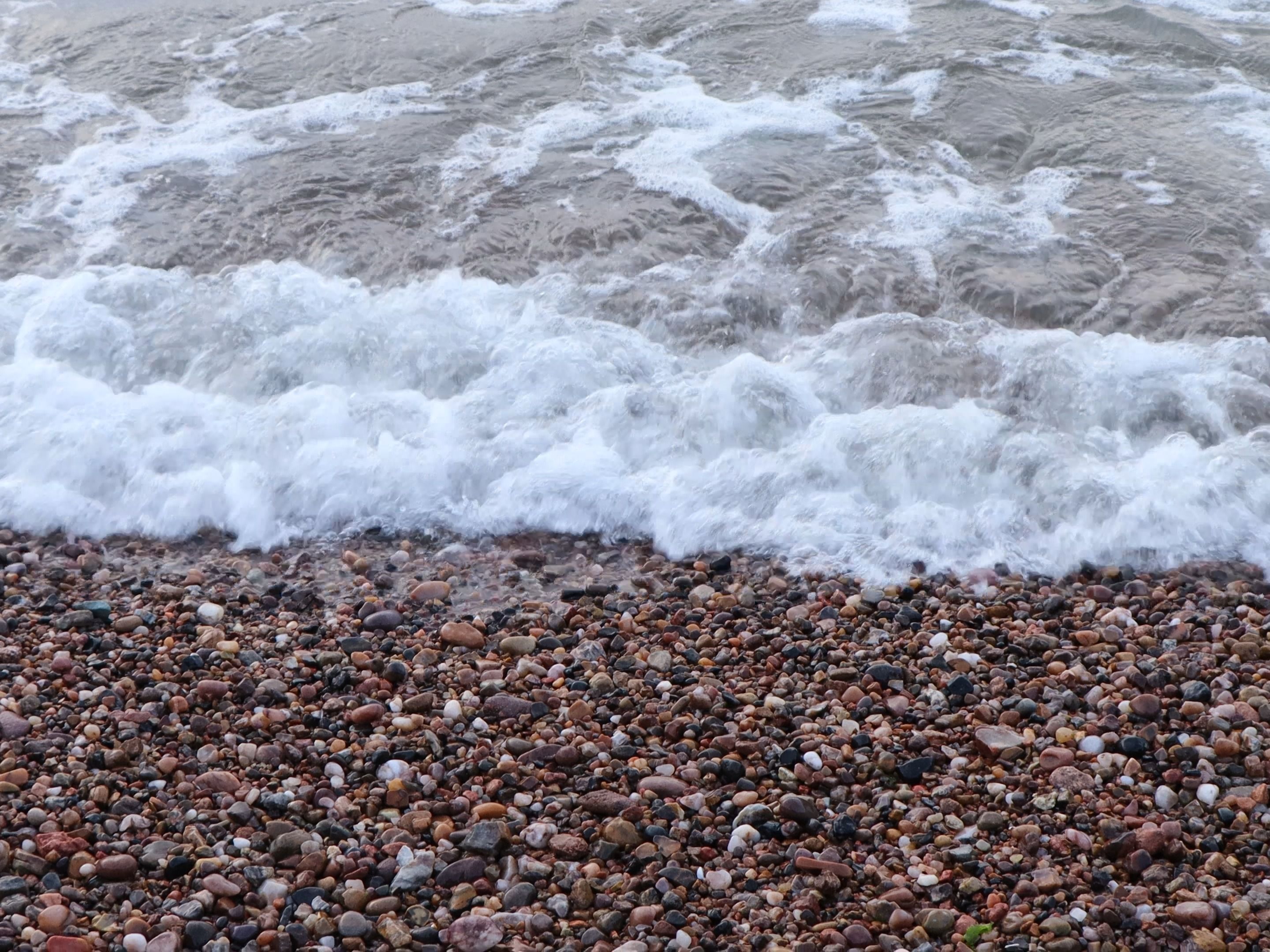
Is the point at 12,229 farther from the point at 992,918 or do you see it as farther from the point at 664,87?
the point at 992,918

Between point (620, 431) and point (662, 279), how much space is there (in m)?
1.65

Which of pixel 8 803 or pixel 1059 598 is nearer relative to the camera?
pixel 8 803

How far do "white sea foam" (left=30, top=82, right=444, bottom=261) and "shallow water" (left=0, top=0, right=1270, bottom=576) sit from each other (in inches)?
1.6

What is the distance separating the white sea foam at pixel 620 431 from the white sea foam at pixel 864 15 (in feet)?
17.9

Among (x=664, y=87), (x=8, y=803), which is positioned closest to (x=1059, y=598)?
(x=8, y=803)

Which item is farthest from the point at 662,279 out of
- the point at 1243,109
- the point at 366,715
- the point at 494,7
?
the point at 494,7

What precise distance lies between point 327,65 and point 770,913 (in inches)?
359

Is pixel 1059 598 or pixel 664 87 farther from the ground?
pixel 664 87

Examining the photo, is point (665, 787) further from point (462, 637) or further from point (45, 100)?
point (45, 100)

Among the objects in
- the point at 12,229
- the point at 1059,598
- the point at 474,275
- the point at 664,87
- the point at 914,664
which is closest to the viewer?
the point at 914,664

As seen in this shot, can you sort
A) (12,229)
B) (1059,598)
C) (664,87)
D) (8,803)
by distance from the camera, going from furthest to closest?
1. (664,87)
2. (12,229)
3. (1059,598)
4. (8,803)

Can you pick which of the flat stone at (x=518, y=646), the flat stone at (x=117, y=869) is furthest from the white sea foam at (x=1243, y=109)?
the flat stone at (x=117, y=869)

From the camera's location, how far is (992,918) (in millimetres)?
2982

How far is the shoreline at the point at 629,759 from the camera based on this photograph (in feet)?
9.95
